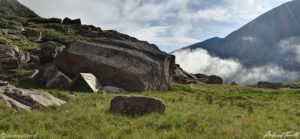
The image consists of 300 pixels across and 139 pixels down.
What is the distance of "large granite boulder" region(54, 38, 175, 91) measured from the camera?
1967 centimetres

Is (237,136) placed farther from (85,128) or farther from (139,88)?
(139,88)

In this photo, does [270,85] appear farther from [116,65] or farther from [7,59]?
[7,59]

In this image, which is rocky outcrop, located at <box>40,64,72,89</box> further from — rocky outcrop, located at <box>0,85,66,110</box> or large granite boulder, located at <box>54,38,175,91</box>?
rocky outcrop, located at <box>0,85,66,110</box>

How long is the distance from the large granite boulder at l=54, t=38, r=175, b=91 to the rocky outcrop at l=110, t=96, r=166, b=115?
36.3 feet

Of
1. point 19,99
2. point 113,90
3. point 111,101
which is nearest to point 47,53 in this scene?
point 113,90

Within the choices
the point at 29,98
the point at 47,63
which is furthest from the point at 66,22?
the point at 29,98

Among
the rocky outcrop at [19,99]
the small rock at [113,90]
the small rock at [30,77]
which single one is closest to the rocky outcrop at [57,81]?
the small rock at [30,77]

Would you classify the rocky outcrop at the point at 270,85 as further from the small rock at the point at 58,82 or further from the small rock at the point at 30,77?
the small rock at the point at 30,77

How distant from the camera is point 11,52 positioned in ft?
64.4

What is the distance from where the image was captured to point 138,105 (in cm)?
802

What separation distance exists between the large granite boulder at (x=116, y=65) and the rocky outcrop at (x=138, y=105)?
36.3ft

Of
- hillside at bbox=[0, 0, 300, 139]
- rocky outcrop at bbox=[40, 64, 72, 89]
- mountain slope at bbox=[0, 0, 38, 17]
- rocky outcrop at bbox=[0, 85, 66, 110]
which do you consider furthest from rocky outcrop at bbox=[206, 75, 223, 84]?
mountain slope at bbox=[0, 0, 38, 17]

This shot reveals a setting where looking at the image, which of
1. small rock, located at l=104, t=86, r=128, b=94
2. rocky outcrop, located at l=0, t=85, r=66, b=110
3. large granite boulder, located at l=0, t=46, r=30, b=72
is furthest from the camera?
large granite boulder, located at l=0, t=46, r=30, b=72

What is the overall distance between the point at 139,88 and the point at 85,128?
13.6 meters
